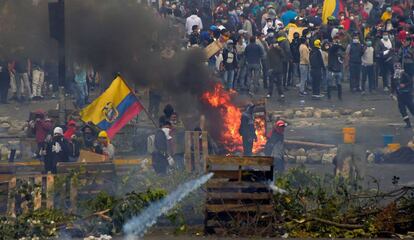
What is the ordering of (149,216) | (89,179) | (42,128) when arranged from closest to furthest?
(149,216), (89,179), (42,128)

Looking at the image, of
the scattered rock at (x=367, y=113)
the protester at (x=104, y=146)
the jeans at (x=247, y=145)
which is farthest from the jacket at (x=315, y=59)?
the protester at (x=104, y=146)

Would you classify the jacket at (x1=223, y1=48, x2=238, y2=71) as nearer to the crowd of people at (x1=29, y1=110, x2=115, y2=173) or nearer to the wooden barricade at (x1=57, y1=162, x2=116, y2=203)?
the crowd of people at (x1=29, y1=110, x2=115, y2=173)

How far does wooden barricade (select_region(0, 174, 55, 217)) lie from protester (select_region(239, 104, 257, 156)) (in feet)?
19.2

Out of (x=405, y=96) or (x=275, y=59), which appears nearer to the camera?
(x=405, y=96)

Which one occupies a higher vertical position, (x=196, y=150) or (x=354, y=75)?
(x=354, y=75)

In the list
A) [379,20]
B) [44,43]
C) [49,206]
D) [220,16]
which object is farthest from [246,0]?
[49,206]

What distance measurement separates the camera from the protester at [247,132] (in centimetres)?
2081

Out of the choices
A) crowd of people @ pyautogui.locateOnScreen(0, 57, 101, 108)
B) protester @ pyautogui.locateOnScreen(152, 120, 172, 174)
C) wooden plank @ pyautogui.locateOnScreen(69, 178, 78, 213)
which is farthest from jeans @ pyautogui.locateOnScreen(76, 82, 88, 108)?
wooden plank @ pyautogui.locateOnScreen(69, 178, 78, 213)

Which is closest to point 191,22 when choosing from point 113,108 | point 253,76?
point 253,76

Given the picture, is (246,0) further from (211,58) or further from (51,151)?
(51,151)

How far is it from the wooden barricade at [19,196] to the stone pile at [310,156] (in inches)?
276

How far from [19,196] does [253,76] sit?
46.8 ft

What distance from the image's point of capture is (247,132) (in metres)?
20.8

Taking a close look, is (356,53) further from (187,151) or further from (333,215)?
(333,215)
